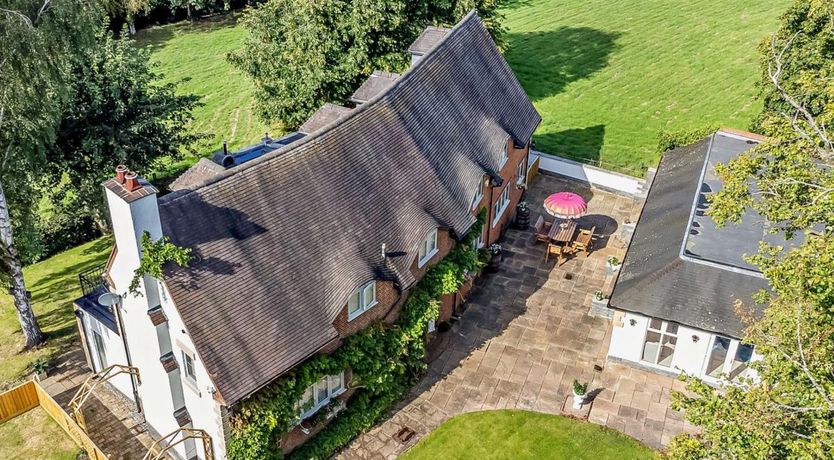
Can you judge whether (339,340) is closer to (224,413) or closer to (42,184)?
(224,413)

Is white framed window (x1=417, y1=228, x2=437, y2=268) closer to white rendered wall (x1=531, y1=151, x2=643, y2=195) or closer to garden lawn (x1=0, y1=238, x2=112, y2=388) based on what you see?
garden lawn (x1=0, y1=238, x2=112, y2=388)

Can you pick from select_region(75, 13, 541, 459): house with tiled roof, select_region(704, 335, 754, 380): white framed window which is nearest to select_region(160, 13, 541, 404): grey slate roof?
select_region(75, 13, 541, 459): house with tiled roof

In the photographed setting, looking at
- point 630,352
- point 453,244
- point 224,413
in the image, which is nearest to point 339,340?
point 224,413

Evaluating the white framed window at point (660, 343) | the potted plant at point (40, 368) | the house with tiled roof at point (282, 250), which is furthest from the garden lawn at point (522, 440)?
the potted plant at point (40, 368)

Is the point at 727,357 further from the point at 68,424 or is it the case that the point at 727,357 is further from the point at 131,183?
the point at 68,424

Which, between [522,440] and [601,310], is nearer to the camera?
[522,440]

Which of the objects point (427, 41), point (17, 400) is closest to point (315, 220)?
point (17, 400)
